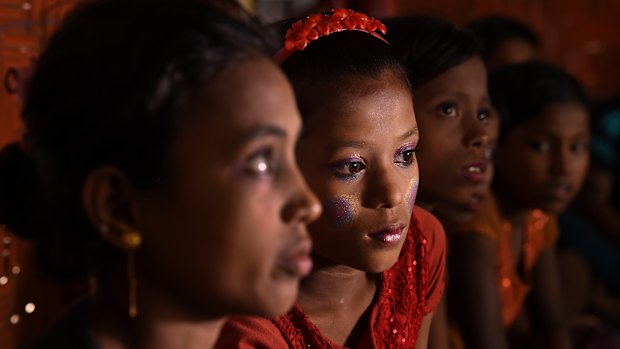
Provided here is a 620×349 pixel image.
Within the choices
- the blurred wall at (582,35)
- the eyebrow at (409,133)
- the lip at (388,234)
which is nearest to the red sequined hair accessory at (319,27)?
the eyebrow at (409,133)

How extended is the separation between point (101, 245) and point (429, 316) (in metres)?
0.81

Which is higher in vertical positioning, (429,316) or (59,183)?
(59,183)

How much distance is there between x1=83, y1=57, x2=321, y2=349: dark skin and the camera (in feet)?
2.88

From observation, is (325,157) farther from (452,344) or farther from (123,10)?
(452,344)

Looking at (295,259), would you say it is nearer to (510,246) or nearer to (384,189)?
(384,189)

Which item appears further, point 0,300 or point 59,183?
point 0,300

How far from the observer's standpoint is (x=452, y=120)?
1614mm

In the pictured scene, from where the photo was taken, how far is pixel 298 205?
905mm

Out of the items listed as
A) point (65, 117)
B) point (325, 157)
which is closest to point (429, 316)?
point (325, 157)

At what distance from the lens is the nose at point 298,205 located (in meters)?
0.90

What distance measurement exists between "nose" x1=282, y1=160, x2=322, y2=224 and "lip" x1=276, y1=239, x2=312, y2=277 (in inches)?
1.1

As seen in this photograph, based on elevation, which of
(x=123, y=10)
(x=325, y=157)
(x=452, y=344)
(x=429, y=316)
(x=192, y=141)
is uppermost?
(x=123, y=10)

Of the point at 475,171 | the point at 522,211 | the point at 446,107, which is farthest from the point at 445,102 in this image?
the point at 522,211

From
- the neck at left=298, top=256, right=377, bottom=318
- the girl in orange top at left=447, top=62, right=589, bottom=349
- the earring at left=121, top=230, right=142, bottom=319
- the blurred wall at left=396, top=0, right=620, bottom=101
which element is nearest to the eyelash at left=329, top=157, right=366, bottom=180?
the neck at left=298, top=256, right=377, bottom=318
